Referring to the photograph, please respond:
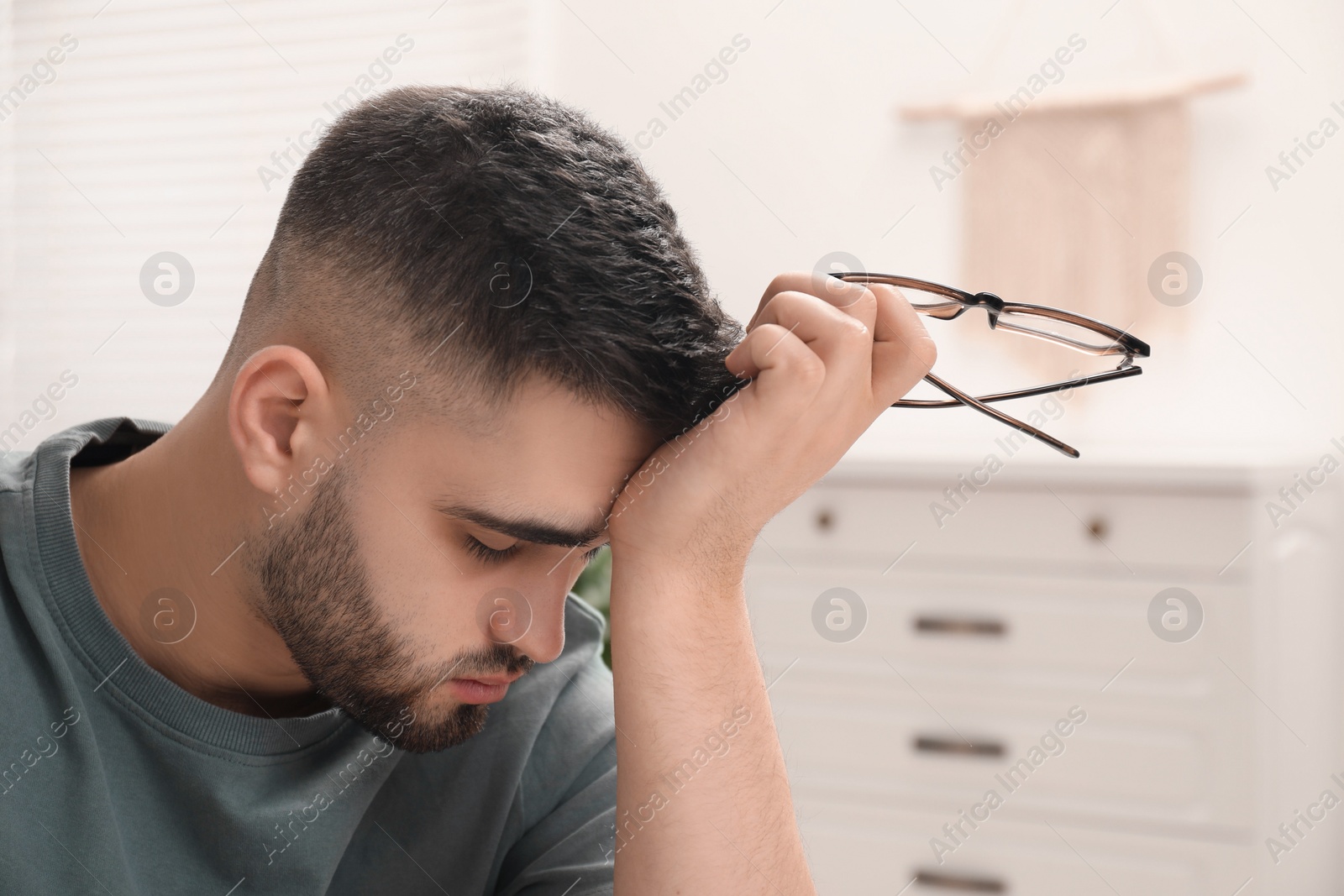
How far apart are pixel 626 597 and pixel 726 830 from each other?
199mm

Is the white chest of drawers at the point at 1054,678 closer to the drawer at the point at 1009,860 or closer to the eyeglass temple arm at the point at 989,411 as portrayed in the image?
Answer: the drawer at the point at 1009,860

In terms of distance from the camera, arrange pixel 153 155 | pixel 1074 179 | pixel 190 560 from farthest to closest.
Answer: pixel 153 155, pixel 1074 179, pixel 190 560

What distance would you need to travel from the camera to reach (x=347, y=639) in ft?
2.66

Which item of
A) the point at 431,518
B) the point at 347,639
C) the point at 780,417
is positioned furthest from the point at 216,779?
the point at 780,417

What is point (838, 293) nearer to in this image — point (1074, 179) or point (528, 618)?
point (528, 618)

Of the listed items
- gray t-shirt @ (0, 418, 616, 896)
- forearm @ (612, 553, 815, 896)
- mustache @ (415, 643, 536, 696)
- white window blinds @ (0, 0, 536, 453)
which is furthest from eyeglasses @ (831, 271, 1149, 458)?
white window blinds @ (0, 0, 536, 453)

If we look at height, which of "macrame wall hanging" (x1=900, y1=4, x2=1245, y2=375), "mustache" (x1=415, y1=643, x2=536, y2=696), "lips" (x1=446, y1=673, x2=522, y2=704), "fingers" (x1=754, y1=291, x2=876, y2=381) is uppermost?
"macrame wall hanging" (x1=900, y1=4, x2=1245, y2=375)

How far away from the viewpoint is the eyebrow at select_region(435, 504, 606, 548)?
0.77 m

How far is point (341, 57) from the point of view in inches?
103

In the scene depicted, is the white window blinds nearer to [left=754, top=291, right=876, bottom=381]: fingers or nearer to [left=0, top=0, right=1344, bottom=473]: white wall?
[left=0, top=0, right=1344, bottom=473]: white wall

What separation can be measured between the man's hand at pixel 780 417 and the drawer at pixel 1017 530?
992 millimetres

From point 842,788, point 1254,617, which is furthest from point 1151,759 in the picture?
point 842,788

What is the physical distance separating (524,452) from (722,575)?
0.20 metres

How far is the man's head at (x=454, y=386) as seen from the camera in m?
0.75
